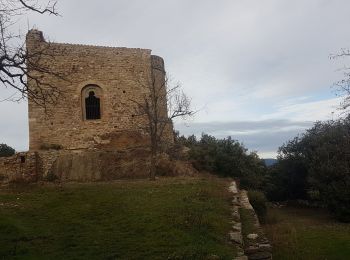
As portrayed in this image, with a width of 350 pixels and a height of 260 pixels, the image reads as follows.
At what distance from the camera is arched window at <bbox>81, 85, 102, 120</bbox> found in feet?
78.4

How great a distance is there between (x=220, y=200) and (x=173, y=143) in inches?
472

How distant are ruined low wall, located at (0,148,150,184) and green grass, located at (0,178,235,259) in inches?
256

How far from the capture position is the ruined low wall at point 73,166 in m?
21.8

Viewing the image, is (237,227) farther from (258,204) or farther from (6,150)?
(6,150)

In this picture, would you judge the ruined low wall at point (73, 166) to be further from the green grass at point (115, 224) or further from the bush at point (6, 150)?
the bush at point (6, 150)

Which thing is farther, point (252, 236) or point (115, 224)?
point (115, 224)

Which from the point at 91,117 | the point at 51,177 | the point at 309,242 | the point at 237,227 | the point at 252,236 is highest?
the point at 91,117

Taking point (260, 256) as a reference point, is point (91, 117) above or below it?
above

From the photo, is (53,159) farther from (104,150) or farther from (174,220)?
(174,220)

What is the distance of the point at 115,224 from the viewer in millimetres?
11164

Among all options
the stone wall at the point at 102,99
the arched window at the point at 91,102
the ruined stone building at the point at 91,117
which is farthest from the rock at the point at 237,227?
the arched window at the point at 91,102

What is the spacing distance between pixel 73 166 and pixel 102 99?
156 inches

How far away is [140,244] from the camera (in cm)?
960

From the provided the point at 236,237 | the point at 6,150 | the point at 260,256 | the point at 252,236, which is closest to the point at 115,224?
the point at 236,237
